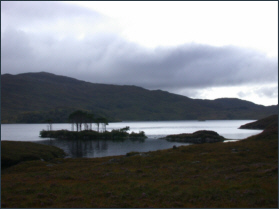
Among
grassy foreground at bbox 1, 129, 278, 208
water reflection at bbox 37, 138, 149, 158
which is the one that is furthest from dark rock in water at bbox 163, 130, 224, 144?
grassy foreground at bbox 1, 129, 278, 208

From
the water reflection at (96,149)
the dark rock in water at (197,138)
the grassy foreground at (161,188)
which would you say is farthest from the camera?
the dark rock in water at (197,138)

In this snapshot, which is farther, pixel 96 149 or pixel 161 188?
pixel 96 149

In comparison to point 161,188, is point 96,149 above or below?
below

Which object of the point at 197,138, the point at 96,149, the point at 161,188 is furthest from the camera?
the point at 197,138

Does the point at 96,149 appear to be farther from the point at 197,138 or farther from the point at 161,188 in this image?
the point at 161,188

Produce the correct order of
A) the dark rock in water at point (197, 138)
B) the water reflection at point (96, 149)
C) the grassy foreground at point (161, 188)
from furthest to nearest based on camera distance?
the dark rock in water at point (197, 138) < the water reflection at point (96, 149) < the grassy foreground at point (161, 188)

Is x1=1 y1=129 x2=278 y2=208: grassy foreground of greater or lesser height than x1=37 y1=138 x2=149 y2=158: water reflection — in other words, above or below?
above

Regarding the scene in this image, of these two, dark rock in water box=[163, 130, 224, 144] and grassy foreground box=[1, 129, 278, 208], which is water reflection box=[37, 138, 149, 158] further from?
grassy foreground box=[1, 129, 278, 208]

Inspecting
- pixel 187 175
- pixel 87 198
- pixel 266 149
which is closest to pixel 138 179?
pixel 187 175

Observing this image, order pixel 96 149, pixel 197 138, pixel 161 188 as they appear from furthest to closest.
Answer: pixel 197 138 < pixel 96 149 < pixel 161 188

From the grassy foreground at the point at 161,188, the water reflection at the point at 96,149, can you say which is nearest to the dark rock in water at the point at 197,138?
the water reflection at the point at 96,149

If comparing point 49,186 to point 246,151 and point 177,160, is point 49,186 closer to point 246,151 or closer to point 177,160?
point 177,160

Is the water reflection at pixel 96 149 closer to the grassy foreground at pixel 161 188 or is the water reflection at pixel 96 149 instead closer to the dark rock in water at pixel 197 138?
the dark rock in water at pixel 197 138

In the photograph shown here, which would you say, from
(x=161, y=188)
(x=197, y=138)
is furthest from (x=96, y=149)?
(x=161, y=188)
